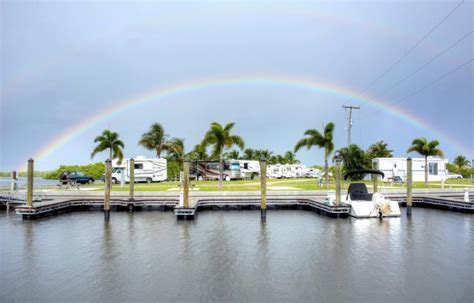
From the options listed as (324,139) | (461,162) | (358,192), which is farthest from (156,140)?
(461,162)

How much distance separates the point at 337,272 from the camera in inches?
391

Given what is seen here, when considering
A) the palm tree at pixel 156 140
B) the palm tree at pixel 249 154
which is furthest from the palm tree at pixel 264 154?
the palm tree at pixel 156 140

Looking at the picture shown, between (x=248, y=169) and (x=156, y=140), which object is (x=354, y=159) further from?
(x=156, y=140)

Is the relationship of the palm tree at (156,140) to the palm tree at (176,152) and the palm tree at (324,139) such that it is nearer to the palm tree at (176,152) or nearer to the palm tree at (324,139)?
the palm tree at (176,152)

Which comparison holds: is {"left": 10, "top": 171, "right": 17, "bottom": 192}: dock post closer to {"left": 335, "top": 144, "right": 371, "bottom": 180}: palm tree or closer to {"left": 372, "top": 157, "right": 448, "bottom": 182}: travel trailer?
{"left": 335, "top": 144, "right": 371, "bottom": 180}: palm tree

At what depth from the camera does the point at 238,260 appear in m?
11.2

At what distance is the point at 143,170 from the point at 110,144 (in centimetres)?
485

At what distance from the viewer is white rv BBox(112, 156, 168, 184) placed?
41.0 m

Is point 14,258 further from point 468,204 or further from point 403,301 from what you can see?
point 468,204

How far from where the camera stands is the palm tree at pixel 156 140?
55.1 metres

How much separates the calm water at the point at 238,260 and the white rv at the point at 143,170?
73.2 ft

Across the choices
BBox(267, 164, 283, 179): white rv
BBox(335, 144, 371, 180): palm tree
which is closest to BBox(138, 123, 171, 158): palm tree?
BBox(267, 164, 283, 179): white rv

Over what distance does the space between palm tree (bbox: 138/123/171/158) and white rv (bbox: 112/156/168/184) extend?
10871 millimetres

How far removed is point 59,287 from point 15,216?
14844 millimetres
